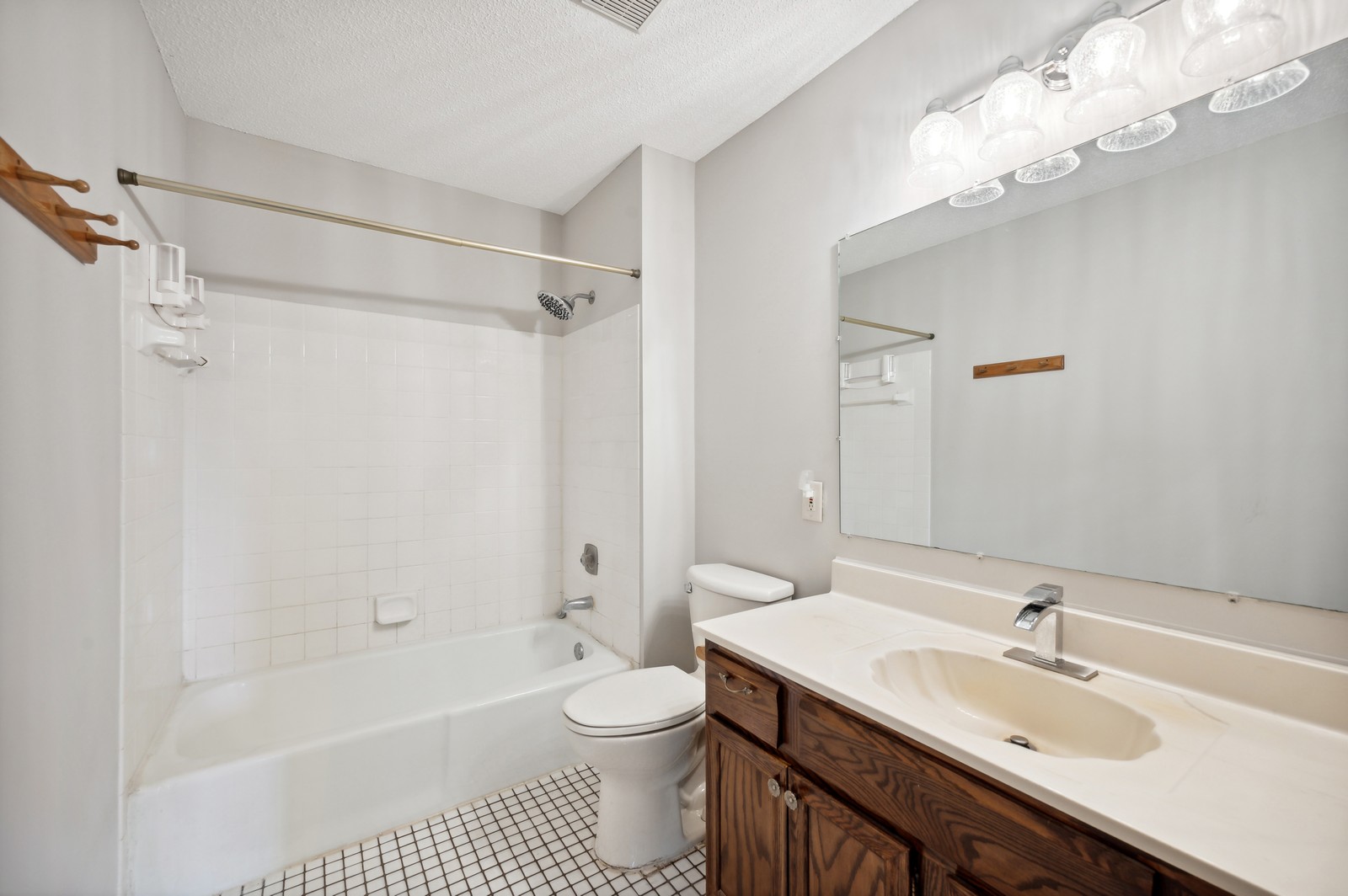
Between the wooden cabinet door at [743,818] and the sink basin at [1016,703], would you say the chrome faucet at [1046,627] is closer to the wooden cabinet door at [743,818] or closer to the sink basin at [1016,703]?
the sink basin at [1016,703]

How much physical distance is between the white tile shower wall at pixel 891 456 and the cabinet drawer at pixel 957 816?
2.04 ft

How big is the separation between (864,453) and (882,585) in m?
0.37

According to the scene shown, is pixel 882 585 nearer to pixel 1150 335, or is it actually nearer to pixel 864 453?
pixel 864 453

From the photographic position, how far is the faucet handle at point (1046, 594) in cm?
110

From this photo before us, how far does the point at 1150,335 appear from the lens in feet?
3.41

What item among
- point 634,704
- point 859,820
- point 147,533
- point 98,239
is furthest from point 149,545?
point 859,820

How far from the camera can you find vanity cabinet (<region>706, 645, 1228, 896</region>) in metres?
0.70

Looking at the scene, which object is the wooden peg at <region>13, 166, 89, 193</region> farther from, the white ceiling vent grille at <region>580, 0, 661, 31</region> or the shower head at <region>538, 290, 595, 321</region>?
the shower head at <region>538, 290, 595, 321</region>

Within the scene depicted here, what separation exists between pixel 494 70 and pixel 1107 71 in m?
1.66

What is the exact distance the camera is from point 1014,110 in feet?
3.90

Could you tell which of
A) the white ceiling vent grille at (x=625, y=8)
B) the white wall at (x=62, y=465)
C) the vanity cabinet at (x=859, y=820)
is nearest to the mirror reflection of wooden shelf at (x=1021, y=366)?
the vanity cabinet at (x=859, y=820)

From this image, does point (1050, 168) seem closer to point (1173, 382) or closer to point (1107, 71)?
point (1107, 71)

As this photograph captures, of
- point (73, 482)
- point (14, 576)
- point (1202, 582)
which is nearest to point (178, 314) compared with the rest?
point (73, 482)

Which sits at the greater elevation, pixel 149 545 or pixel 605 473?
pixel 605 473
